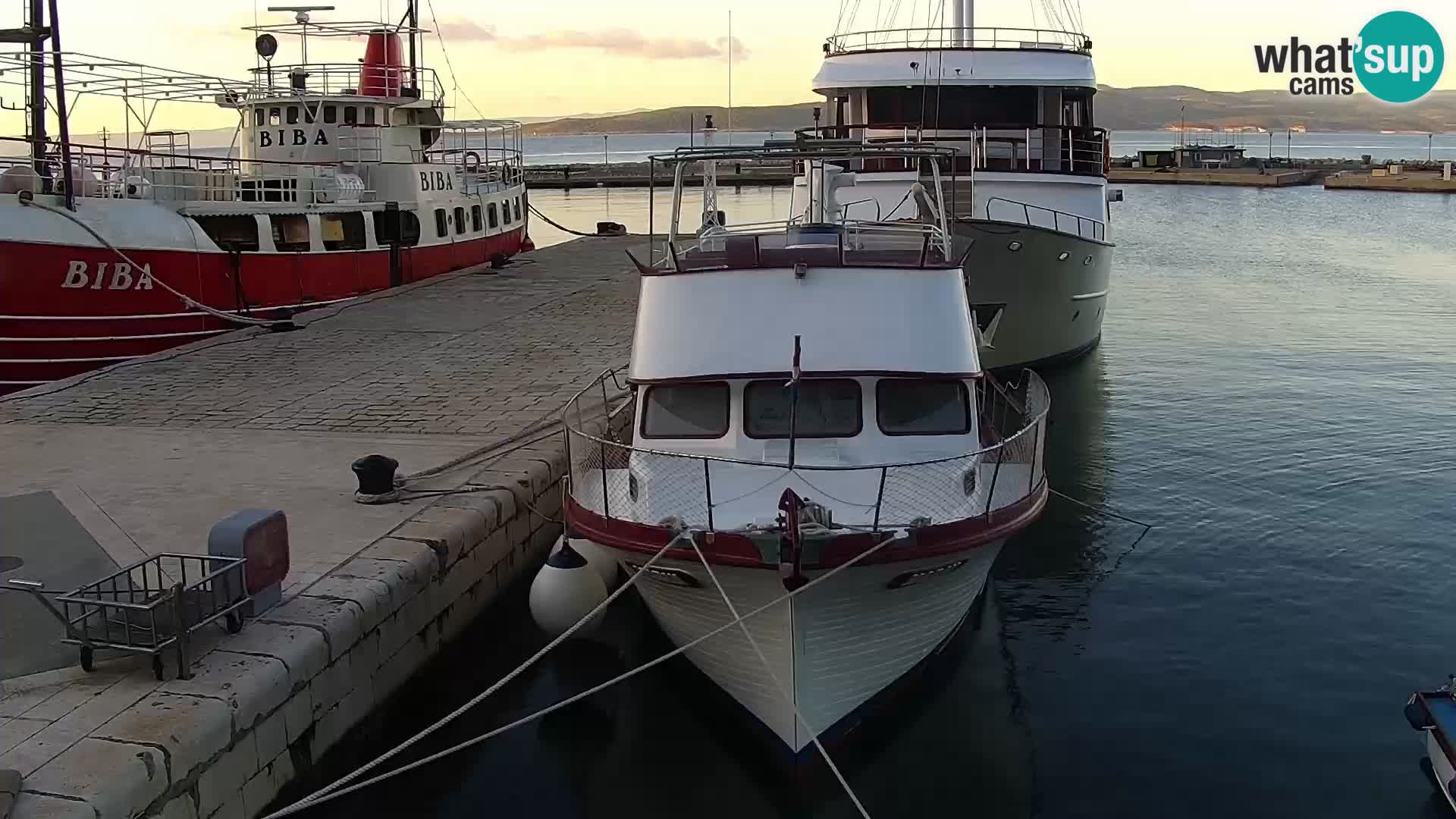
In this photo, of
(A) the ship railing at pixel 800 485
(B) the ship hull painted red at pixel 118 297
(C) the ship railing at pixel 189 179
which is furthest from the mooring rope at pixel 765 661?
(C) the ship railing at pixel 189 179

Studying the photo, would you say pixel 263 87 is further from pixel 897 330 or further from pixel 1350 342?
pixel 1350 342

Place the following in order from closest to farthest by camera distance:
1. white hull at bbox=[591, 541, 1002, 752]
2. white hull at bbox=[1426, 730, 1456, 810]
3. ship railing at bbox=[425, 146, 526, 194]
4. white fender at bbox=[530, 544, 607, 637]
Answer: white hull at bbox=[1426, 730, 1456, 810] → white hull at bbox=[591, 541, 1002, 752] → white fender at bbox=[530, 544, 607, 637] → ship railing at bbox=[425, 146, 526, 194]

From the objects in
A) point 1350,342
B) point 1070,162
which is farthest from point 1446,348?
point 1070,162

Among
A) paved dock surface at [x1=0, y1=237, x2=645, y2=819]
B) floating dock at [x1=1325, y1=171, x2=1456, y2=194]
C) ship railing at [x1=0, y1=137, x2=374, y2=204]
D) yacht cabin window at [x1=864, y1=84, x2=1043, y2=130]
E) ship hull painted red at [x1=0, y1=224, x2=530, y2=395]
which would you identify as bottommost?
paved dock surface at [x1=0, y1=237, x2=645, y2=819]

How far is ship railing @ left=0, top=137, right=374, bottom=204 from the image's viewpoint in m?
22.1

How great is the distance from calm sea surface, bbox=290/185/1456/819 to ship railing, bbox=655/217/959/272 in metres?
3.33

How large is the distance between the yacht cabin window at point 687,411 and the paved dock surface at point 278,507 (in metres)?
2.02

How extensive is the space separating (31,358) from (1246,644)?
18277 mm

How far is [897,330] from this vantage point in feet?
33.6

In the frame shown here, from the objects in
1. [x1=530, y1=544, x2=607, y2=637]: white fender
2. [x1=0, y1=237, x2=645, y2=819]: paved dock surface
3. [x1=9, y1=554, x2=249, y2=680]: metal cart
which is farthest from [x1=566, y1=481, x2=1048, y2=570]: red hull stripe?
[x1=9, y1=554, x2=249, y2=680]: metal cart

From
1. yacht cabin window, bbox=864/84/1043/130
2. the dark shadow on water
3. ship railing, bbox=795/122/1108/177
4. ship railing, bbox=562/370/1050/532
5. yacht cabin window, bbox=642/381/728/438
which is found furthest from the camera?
yacht cabin window, bbox=864/84/1043/130

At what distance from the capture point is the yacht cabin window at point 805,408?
10117 millimetres

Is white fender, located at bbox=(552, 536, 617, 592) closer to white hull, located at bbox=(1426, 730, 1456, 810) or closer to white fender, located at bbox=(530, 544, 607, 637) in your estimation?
white fender, located at bbox=(530, 544, 607, 637)

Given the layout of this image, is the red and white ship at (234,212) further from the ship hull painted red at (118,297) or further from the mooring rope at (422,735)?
the mooring rope at (422,735)
